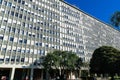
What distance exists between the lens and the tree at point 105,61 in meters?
44.6

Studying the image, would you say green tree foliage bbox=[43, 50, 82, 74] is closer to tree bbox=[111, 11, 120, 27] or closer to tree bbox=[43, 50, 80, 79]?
tree bbox=[43, 50, 80, 79]

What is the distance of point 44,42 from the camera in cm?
5525

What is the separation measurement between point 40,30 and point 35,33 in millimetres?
2990

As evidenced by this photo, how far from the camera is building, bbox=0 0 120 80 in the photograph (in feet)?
148

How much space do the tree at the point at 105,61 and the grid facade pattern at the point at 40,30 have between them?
1772cm

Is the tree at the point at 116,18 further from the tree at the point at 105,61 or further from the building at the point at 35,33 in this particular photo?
the building at the point at 35,33

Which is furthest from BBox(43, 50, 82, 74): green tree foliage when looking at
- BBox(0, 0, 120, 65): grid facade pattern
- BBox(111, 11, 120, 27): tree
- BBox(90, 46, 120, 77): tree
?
BBox(111, 11, 120, 27): tree

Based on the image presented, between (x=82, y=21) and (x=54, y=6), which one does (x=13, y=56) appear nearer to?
(x=54, y=6)

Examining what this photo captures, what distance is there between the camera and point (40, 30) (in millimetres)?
55312

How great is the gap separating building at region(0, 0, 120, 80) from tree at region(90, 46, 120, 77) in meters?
17.7

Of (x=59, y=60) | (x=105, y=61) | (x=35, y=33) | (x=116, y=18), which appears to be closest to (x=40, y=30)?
(x=35, y=33)

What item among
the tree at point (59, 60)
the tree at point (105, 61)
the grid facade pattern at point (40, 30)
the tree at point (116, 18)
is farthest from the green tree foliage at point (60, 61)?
the tree at point (116, 18)

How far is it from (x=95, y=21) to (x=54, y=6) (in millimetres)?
36510

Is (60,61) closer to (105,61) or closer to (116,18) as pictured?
(105,61)
